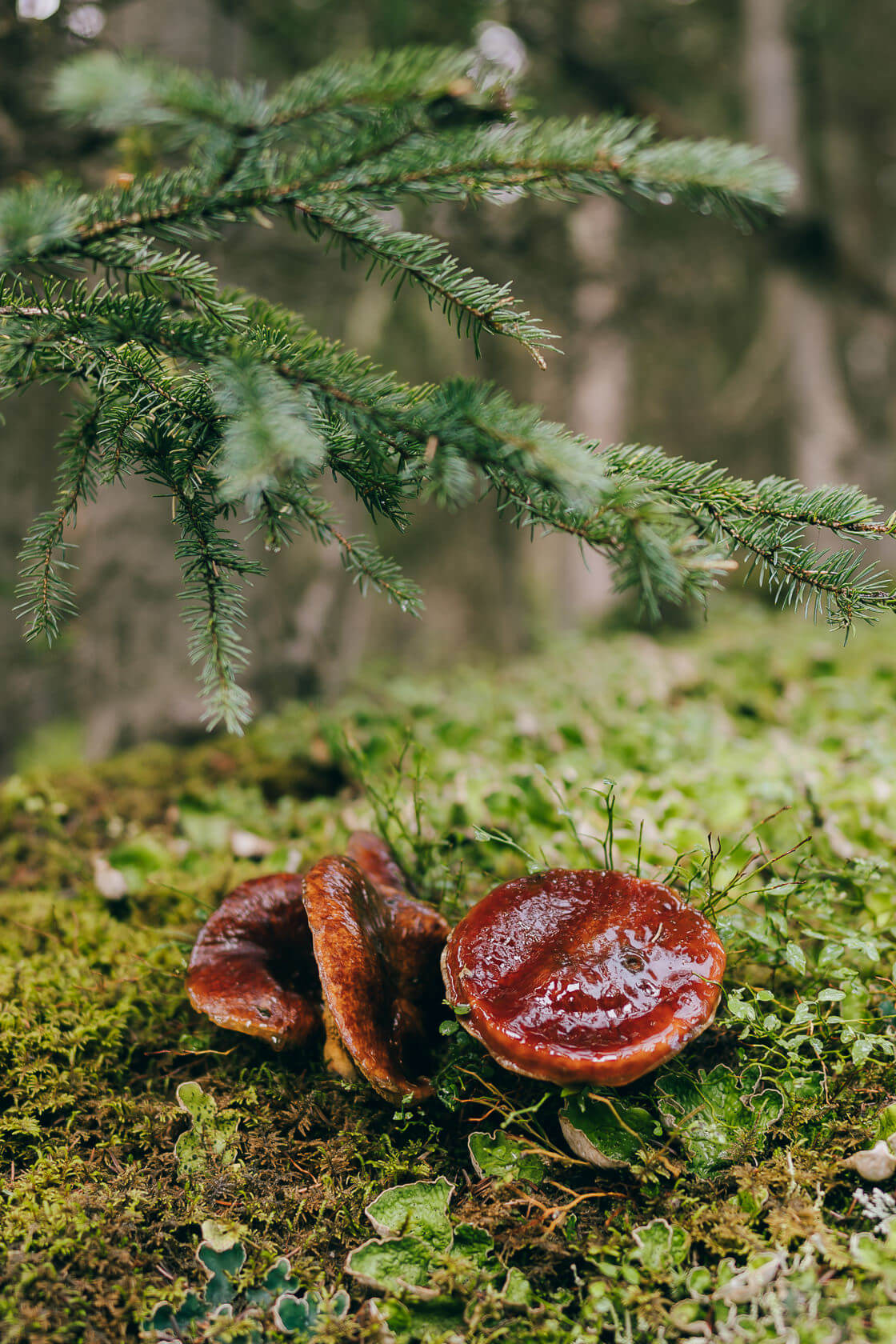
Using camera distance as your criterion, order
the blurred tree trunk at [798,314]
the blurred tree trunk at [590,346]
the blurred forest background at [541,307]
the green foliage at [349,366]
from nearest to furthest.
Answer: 1. the green foliage at [349,366]
2. the blurred forest background at [541,307]
3. the blurred tree trunk at [590,346]
4. the blurred tree trunk at [798,314]

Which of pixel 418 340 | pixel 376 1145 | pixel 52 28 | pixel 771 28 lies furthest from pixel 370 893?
pixel 771 28

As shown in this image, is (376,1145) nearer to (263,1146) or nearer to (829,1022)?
(263,1146)

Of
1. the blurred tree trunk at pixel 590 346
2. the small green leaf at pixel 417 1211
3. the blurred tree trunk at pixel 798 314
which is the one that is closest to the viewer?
the small green leaf at pixel 417 1211

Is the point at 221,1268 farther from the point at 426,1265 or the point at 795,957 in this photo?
the point at 795,957

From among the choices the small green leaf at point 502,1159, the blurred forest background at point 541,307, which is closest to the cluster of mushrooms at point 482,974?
the small green leaf at point 502,1159

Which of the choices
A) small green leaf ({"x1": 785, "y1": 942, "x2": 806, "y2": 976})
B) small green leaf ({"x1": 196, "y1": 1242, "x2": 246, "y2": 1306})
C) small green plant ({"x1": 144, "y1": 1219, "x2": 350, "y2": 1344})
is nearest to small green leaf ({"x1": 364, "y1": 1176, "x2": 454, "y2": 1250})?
small green plant ({"x1": 144, "y1": 1219, "x2": 350, "y2": 1344})

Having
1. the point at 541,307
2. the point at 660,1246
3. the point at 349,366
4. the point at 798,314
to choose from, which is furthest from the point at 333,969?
the point at 798,314

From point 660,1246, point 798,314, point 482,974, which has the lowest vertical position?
point 660,1246

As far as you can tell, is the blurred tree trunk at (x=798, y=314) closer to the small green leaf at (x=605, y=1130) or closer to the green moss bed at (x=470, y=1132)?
the green moss bed at (x=470, y=1132)
